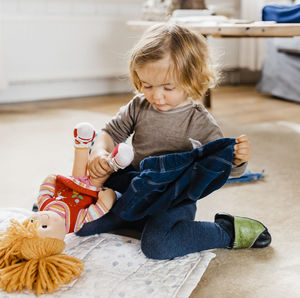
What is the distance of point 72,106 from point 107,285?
6.27 ft

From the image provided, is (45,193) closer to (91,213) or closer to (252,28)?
(91,213)

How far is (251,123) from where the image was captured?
Result: 2.19 meters

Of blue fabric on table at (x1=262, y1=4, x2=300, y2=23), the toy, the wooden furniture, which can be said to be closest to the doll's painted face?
the toy

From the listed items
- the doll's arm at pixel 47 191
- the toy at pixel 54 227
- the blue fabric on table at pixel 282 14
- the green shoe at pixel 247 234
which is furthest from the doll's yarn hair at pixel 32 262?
the blue fabric on table at pixel 282 14

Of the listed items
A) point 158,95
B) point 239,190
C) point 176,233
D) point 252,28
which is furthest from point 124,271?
point 252,28

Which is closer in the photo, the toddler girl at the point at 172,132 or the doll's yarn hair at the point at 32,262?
the doll's yarn hair at the point at 32,262

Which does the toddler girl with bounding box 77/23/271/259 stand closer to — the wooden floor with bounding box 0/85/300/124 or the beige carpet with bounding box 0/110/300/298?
the beige carpet with bounding box 0/110/300/298

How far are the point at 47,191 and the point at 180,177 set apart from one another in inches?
11.8

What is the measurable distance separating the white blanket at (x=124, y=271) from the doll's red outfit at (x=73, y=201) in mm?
64

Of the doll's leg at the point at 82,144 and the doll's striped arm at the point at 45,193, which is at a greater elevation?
the doll's leg at the point at 82,144

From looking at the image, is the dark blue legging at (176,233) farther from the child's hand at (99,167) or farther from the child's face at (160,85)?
the child's face at (160,85)

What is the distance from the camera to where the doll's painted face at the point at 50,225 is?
0.87 metres

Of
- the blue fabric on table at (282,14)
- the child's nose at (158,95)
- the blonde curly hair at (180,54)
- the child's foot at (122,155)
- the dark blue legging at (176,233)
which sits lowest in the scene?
the dark blue legging at (176,233)

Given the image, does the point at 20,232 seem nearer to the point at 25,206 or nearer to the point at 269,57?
the point at 25,206
